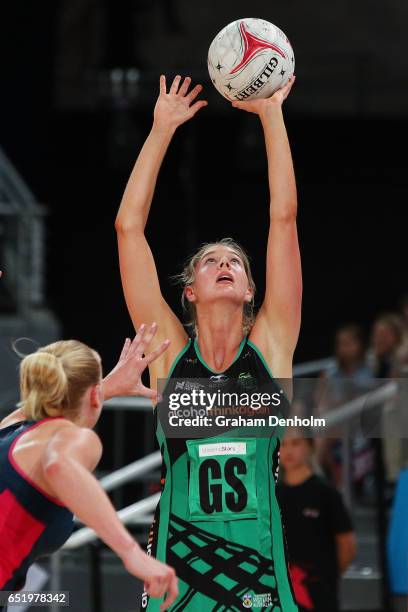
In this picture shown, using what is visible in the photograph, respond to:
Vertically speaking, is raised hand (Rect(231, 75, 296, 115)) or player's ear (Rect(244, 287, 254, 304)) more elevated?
raised hand (Rect(231, 75, 296, 115))

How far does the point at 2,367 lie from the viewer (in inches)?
292

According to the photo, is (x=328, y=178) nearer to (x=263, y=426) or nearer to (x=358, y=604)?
(x=358, y=604)

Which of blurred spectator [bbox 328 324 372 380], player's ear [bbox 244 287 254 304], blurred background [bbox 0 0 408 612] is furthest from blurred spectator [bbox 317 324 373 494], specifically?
player's ear [bbox 244 287 254 304]

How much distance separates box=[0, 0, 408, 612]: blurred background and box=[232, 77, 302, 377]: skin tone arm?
23.8 ft

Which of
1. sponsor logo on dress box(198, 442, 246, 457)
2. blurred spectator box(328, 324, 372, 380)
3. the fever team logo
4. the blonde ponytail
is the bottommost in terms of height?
the fever team logo

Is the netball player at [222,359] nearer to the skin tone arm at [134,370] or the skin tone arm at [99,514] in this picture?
the skin tone arm at [134,370]

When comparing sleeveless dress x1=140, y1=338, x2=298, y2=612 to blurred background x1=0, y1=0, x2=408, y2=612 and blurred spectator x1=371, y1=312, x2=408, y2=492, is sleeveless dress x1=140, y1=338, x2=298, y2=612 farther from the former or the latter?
blurred background x1=0, y1=0, x2=408, y2=612

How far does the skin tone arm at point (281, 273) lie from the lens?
3.71 m

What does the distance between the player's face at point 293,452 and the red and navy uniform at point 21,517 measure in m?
2.50

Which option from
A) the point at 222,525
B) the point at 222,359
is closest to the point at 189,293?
the point at 222,359

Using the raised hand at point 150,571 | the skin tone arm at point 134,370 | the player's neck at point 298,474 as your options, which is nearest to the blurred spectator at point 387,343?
the player's neck at point 298,474

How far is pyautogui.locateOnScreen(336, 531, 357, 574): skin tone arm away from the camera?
220 inches

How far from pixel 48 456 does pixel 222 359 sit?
907mm

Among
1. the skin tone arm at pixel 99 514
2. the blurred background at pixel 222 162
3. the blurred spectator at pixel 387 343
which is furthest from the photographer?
the blurred background at pixel 222 162
